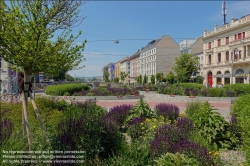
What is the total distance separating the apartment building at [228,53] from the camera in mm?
37719

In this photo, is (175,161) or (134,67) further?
(134,67)

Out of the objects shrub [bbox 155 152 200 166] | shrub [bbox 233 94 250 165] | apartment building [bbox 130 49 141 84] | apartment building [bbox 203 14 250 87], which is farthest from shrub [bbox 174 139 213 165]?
apartment building [bbox 130 49 141 84]

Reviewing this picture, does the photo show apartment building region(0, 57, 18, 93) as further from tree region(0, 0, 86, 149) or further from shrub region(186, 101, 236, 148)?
shrub region(186, 101, 236, 148)

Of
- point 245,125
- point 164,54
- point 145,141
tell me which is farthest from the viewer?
point 164,54

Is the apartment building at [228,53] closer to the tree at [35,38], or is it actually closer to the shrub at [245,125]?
the shrub at [245,125]

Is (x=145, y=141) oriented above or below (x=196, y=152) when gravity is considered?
below

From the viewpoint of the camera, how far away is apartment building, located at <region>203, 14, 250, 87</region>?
3772 cm

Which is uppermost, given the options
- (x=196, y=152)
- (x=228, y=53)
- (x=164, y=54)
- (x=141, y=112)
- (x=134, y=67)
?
(x=164, y=54)

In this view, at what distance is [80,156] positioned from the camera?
3.31m

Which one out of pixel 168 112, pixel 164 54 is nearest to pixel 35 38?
pixel 168 112

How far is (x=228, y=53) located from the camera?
43219 millimetres

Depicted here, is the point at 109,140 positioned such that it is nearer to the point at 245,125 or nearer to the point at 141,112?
the point at 141,112

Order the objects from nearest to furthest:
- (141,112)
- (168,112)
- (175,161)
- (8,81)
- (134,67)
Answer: (175,161) < (141,112) < (168,112) < (8,81) < (134,67)

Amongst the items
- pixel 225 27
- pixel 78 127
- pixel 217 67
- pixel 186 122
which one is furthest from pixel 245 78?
pixel 78 127
